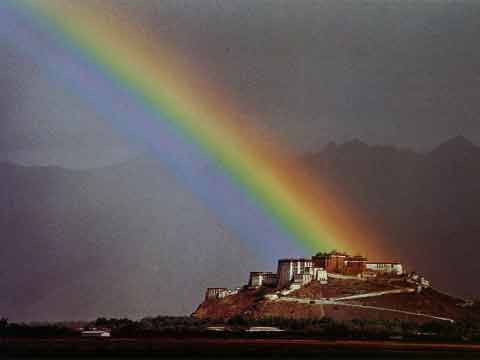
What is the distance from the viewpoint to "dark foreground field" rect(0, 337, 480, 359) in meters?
16.1

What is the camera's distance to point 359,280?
22016mm

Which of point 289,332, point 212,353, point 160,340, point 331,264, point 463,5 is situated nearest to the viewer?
point 212,353

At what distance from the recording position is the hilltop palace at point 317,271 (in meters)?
21.9

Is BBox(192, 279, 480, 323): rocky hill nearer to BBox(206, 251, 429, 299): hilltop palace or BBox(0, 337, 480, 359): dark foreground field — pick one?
BBox(206, 251, 429, 299): hilltop palace

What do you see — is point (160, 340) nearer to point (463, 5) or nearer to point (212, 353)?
point (212, 353)

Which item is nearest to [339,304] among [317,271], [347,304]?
[347,304]

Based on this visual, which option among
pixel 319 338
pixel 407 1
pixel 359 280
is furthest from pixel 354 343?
pixel 407 1

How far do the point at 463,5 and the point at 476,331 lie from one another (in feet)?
32.2

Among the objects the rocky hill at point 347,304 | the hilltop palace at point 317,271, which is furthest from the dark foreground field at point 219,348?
the hilltop palace at point 317,271

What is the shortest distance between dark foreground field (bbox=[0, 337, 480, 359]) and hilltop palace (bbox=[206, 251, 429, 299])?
152 inches

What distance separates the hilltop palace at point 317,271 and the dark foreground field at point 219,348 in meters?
3.85

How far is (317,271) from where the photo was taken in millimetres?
22125

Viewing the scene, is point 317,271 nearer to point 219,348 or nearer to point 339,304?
point 339,304

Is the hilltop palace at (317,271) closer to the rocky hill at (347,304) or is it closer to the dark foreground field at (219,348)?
the rocky hill at (347,304)
